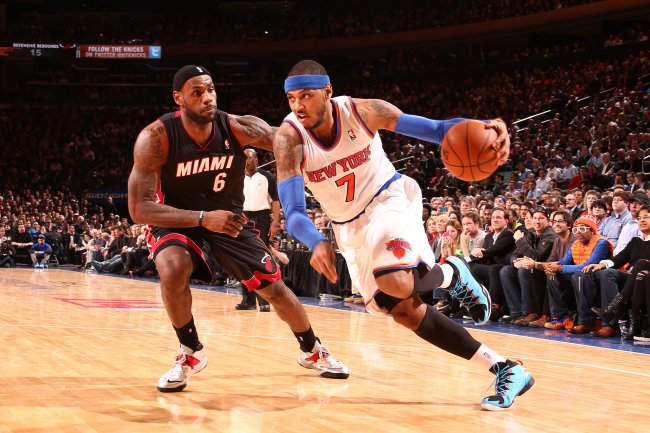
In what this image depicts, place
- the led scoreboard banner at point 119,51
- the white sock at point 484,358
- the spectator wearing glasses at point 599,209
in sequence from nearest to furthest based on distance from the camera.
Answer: the white sock at point 484,358, the spectator wearing glasses at point 599,209, the led scoreboard banner at point 119,51

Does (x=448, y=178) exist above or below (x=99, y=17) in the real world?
below

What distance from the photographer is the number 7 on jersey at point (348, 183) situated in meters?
4.14

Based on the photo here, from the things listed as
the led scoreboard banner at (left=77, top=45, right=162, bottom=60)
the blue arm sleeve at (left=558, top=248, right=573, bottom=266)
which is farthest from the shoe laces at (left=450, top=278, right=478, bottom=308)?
the led scoreboard banner at (left=77, top=45, right=162, bottom=60)

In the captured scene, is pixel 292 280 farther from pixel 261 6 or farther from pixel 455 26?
pixel 261 6

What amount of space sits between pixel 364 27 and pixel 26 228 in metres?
15.3

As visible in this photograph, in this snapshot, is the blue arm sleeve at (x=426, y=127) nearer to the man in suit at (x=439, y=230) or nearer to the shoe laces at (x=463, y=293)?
the shoe laces at (x=463, y=293)

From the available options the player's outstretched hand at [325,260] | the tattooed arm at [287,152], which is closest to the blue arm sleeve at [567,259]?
the tattooed arm at [287,152]

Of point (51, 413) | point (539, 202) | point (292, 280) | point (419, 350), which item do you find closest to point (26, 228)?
point (292, 280)

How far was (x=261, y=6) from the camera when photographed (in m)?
34.2

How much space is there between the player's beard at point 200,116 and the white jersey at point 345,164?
0.67 m

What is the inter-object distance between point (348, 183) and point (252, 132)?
95 centimetres

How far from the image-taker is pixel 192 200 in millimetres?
4711

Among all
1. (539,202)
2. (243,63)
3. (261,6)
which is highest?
(261,6)

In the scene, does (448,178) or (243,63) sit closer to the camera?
(448,178)
